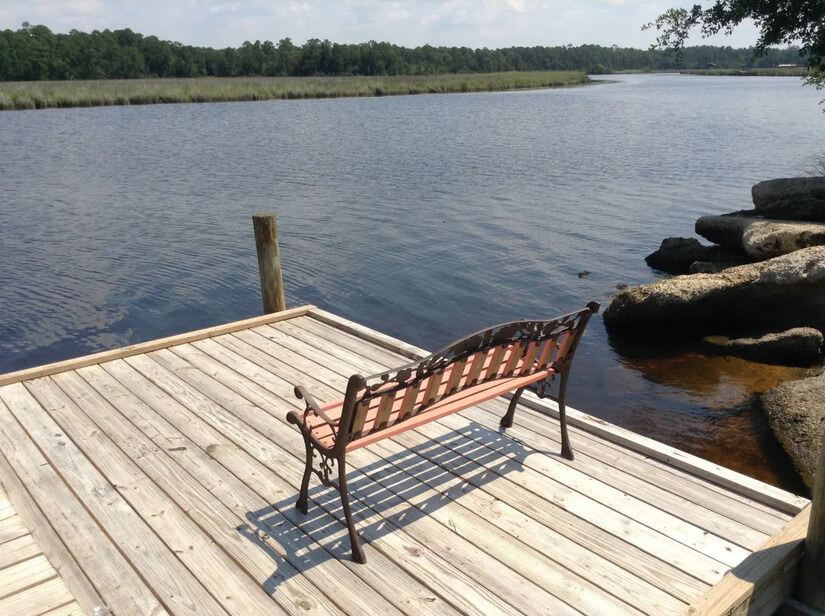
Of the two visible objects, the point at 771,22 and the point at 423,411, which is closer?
the point at 423,411

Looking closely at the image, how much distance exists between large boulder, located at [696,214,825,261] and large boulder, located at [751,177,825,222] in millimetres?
281

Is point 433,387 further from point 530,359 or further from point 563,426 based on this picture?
point 563,426

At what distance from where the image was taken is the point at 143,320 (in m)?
11.1

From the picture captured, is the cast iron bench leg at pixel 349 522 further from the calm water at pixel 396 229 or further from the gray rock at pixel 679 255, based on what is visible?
the gray rock at pixel 679 255

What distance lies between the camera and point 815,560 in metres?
3.43

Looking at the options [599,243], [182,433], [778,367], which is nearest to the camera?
[182,433]

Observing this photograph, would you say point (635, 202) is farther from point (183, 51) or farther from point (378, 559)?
point (183, 51)

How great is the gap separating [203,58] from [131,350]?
89824 mm

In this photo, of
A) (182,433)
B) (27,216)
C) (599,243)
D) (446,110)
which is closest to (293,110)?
(446,110)

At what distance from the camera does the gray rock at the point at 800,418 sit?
21.1 ft

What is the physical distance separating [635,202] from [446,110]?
28.5 meters

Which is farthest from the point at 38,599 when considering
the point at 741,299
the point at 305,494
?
the point at 741,299

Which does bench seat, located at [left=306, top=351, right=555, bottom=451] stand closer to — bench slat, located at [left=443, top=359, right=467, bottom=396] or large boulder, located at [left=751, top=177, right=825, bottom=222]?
bench slat, located at [left=443, top=359, right=467, bottom=396]

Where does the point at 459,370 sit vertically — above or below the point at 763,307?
above
